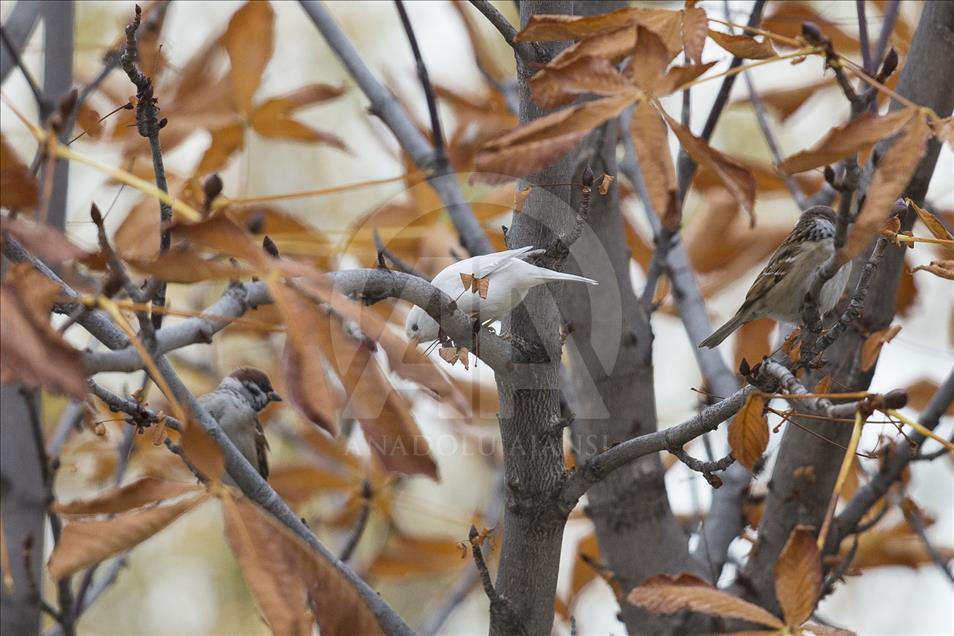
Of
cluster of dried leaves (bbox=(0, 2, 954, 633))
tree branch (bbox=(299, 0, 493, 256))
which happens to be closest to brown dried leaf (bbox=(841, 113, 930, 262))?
cluster of dried leaves (bbox=(0, 2, 954, 633))

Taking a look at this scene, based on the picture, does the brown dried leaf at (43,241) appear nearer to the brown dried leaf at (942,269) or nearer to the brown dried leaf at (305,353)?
the brown dried leaf at (305,353)

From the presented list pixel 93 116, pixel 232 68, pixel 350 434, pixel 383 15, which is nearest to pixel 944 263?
pixel 232 68

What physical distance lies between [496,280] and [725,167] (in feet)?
3.06

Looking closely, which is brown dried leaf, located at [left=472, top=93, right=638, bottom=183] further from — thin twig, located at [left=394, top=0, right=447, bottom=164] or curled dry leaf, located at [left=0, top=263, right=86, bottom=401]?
thin twig, located at [left=394, top=0, right=447, bottom=164]

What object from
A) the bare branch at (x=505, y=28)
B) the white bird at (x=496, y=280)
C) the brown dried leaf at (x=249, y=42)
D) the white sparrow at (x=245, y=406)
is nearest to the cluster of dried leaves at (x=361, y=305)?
the white bird at (x=496, y=280)

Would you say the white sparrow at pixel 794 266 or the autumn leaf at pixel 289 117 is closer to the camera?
the autumn leaf at pixel 289 117

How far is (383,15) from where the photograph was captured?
7.67 metres

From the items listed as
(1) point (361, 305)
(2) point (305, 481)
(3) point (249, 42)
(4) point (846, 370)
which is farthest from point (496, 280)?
(2) point (305, 481)

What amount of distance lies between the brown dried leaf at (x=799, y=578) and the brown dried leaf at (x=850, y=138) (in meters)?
0.52

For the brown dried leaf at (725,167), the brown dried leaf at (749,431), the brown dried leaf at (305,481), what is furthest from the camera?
the brown dried leaf at (305,481)

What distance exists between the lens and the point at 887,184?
1.23 metres

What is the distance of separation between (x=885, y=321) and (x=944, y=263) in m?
1.26

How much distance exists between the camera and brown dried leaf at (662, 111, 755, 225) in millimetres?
1288

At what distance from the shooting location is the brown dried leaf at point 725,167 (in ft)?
4.23
